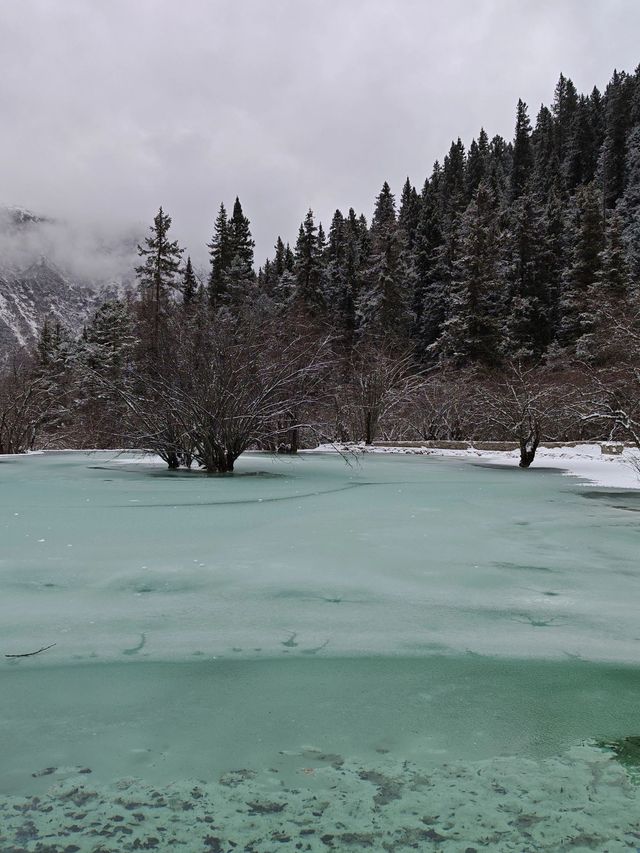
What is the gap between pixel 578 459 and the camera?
21625 mm

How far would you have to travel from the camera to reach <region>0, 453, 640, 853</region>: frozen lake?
202cm

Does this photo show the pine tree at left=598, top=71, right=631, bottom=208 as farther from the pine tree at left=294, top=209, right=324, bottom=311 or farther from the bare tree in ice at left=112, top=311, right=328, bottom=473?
the bare tree in ice at left=112, top=311, right=328, bottom=473

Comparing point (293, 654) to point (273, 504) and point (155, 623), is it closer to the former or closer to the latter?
point (155, 623)

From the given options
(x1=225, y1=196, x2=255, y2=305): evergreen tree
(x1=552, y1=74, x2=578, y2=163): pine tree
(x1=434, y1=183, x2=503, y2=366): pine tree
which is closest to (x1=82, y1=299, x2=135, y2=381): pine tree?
(x1=225, y1=196, x2=255, y2=305): evergreen tree

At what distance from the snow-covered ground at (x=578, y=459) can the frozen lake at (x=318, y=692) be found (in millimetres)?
9043

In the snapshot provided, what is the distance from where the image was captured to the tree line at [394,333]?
1659cm

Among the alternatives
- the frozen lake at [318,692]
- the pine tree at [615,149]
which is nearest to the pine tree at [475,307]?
the pine tree at [615,149]

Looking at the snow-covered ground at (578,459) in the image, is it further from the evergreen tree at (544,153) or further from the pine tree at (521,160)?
the pine tree at (521,160)

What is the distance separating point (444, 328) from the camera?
4753 centimetres

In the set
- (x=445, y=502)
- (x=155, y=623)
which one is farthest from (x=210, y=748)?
(x=445, y=502)

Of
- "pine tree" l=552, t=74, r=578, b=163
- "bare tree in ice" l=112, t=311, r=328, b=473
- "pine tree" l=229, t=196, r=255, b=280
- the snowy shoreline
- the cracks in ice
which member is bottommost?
the cracks in ice

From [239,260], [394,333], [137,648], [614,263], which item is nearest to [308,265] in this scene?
[239,260]

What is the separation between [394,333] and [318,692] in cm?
4655

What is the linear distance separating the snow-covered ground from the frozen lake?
9.04 metres
